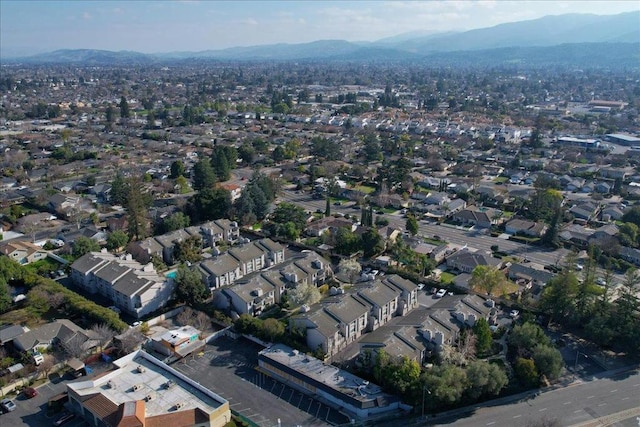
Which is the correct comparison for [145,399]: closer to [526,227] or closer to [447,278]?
[447,278]

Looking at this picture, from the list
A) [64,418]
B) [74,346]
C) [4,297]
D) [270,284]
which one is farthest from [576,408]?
[4,297]

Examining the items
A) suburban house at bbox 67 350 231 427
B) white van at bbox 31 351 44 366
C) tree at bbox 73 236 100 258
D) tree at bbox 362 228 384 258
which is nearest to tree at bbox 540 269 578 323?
tree at bbox 362 228 384 258

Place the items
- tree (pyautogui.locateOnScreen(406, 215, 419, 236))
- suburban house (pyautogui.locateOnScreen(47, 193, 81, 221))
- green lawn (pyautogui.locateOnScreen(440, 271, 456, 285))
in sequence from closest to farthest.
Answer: green lawn (pyautogui.locateOnScreen(440, 271, 456, 285))
tree (pyautogui.locateOnScreen(406, 215, 419, 236))
suburban house (pyautogui.locateOnScreen(47, 193, 81, 221))

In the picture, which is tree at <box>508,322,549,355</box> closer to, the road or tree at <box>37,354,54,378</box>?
the road

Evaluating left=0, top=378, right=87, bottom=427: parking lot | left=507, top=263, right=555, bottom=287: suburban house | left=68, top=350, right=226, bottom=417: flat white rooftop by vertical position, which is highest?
left=68, top=350, right=226, bottom=417: flat white rooftop

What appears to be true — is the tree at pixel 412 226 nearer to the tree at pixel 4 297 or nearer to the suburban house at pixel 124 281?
the suburban house at pixel 124 281

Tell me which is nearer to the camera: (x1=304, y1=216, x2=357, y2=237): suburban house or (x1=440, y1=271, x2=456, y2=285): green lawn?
(x1=440, y1=271, x2=456, y2=285): green lawn

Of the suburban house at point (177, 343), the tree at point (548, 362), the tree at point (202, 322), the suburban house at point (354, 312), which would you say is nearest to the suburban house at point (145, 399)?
the suburban house at point (177, 343)
